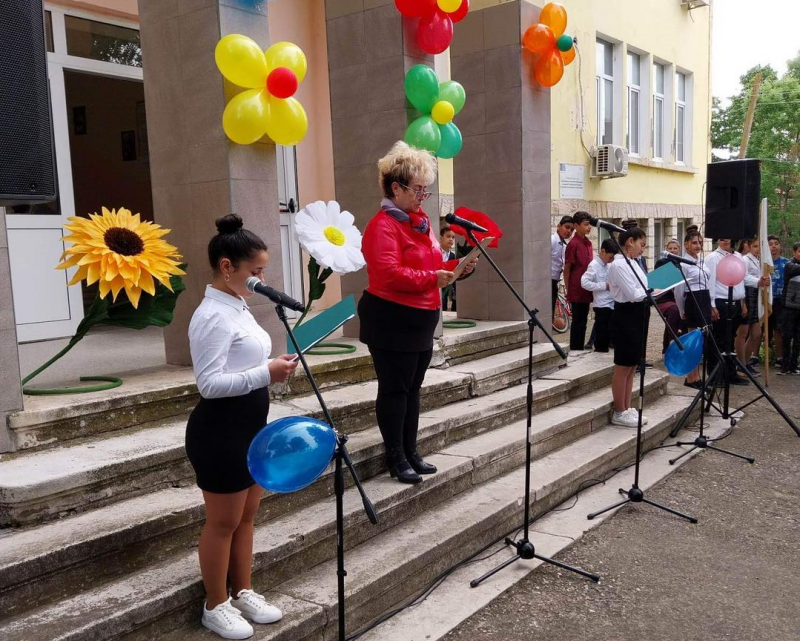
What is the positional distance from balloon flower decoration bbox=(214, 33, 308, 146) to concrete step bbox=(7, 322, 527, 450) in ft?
5.22

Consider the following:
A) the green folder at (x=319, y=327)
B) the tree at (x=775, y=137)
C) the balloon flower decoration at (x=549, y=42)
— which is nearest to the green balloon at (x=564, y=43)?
the balloon flower decoration at (x=549, y=42)

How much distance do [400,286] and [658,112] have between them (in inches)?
599

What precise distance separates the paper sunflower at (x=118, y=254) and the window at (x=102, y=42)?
3.00 metres

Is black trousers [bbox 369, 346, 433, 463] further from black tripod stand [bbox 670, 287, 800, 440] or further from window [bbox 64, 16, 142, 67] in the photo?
window [bbox 64, 16, 142, 67]

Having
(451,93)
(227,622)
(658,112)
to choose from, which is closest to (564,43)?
(451,93)

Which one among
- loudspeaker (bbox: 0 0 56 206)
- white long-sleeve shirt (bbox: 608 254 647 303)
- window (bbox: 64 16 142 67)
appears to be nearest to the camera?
loudspeaker (bbox: 0 0 56 206)

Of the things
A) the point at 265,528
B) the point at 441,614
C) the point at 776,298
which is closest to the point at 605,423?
the point at 441,614

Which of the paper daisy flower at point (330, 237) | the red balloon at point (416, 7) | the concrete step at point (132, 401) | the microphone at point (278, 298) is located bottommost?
the concrete step at point (132, 401)

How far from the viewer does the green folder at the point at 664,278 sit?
530 centimetres

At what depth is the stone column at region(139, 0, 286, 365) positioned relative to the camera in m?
4.66

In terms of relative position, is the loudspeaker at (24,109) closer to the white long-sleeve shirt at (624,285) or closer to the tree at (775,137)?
the white long-sleeve shirt at (624,285)

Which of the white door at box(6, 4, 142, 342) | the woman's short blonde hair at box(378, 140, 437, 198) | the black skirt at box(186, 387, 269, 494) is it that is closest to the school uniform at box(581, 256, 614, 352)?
the woman's short blonde hair at box(378, 140, 437, 198)

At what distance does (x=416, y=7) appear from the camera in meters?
5.91

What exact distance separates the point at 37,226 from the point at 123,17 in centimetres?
224
